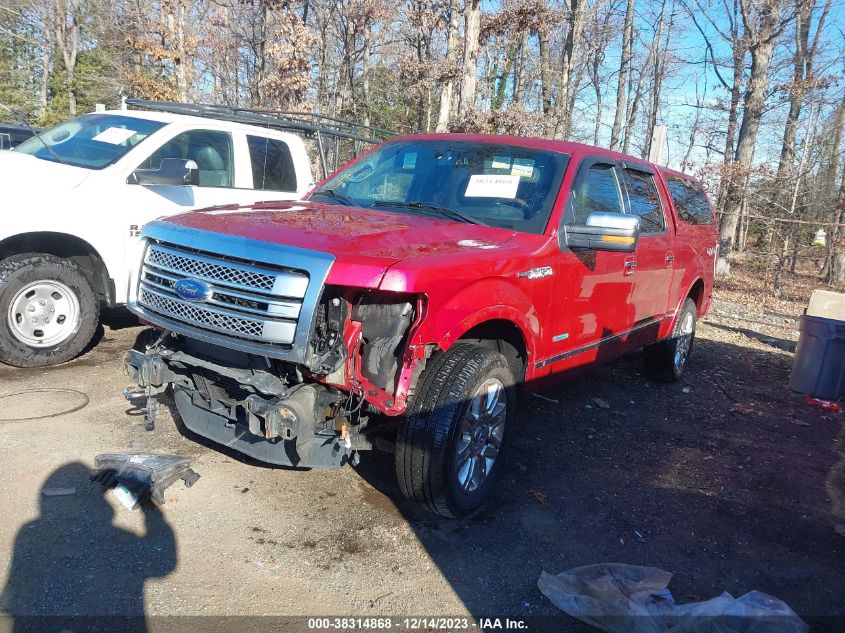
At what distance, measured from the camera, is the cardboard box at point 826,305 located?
25.2ft

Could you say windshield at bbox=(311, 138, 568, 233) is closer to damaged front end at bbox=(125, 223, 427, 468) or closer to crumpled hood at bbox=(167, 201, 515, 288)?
crumpled hood at bbox=(167, 201, 515, 288)

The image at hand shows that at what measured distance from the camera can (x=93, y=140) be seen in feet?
19.1

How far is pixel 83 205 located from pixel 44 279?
642 mm

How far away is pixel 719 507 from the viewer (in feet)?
13.3

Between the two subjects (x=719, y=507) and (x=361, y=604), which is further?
(x=719, y=507)

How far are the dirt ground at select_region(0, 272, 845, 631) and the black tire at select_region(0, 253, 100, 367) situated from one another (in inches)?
5.7

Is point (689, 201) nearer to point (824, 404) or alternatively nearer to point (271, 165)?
point (824, 404)

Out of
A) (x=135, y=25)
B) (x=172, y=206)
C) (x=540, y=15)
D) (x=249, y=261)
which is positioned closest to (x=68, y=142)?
(x=172, y=206)

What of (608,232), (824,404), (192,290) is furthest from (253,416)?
(824,404)

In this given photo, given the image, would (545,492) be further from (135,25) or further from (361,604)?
(135,25)

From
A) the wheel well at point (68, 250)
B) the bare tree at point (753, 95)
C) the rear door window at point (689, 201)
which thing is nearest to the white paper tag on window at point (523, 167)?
the rear door window at point (689, 201)

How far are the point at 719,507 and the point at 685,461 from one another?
70 cm

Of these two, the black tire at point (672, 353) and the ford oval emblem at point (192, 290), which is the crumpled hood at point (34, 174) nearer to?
the ford oval emblem at point (192, 290)

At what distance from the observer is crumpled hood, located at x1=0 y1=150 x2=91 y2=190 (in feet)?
15.8
